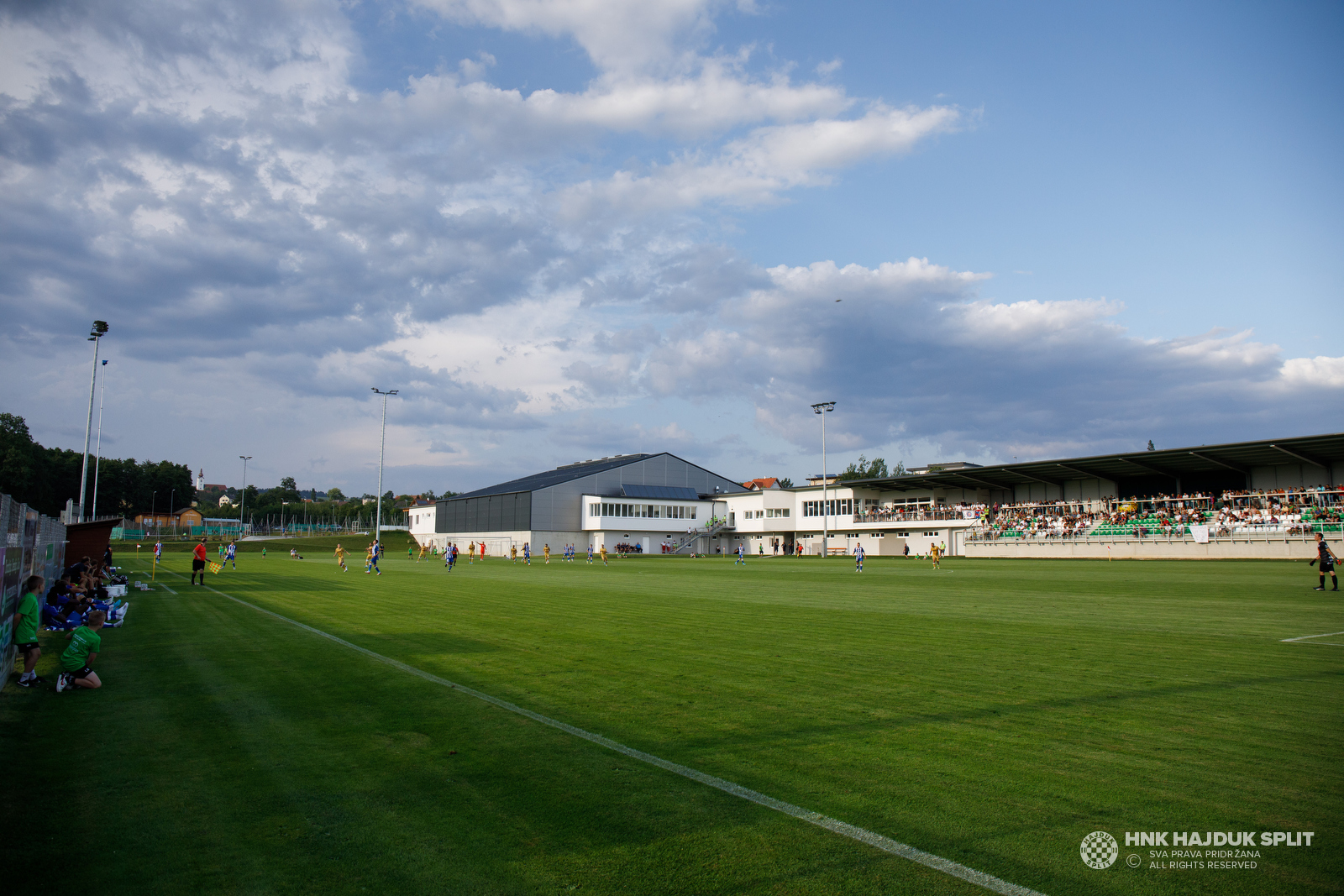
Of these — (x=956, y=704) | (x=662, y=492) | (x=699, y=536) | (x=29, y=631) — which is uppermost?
(x=662, y=492)

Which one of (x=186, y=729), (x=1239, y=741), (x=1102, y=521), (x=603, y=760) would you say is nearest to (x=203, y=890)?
(x=603, y=760)

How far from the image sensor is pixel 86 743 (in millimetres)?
7480

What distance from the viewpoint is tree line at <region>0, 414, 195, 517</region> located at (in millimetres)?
79812

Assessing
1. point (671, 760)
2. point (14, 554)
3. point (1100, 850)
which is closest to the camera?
point (1100, 850)

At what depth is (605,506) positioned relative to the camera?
286 feet

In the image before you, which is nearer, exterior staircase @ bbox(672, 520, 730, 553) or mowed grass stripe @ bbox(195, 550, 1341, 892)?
mowed grass stripe @ bbox(195, 550, 1341, 892)

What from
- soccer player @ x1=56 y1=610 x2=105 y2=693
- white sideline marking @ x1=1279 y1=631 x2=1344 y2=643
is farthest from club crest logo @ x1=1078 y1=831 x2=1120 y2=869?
soccer player @ x1=56 y1=610 x2=105 y2=693

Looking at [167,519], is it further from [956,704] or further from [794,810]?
[794,810]

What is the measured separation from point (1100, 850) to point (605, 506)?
83.4 meters

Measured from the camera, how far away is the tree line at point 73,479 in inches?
3142

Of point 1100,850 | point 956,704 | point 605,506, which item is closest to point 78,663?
point 956,704

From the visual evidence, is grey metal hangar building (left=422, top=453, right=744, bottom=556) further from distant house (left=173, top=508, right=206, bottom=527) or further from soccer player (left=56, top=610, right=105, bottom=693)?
soccer player (left=56, top=610, right=105, bottom=693)

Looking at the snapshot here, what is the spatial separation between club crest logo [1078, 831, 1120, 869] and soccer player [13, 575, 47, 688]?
12.7 metres

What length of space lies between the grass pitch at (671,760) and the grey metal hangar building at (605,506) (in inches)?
2867
